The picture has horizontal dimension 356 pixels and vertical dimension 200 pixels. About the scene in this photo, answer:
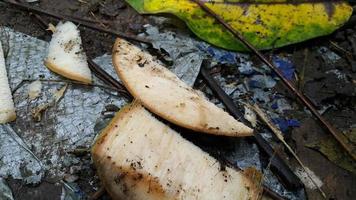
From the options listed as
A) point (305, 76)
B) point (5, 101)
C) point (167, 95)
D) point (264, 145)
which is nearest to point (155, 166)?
point (167, 95)

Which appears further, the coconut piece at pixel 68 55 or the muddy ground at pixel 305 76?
the coconut piece at pixel 68 55

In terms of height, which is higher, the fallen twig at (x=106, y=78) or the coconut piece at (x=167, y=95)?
the coconut piece at (x=167, y=95)

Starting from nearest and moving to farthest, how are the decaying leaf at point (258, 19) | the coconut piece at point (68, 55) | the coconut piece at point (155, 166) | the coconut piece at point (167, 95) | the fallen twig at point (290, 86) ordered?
the coconut piece at point (155, 166) → the coconut piece at point (167, 95) → the fallen twig at point (290, 86) → the coconut piece at point (68, 55) → the decaying leaf at point (258, 19)

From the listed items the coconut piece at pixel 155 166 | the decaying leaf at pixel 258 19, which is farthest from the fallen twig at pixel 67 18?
the coconut piece at pixel 155 166

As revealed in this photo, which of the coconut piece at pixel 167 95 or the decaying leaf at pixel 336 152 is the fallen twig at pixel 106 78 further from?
the decaying leaf at pixel 336 152

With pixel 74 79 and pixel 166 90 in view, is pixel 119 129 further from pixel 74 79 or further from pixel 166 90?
pixel 74 79

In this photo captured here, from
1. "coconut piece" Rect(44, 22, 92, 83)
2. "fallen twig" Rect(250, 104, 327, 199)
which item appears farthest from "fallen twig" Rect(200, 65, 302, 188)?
"coconut piece" Rect(44, 22, 92, 83)
